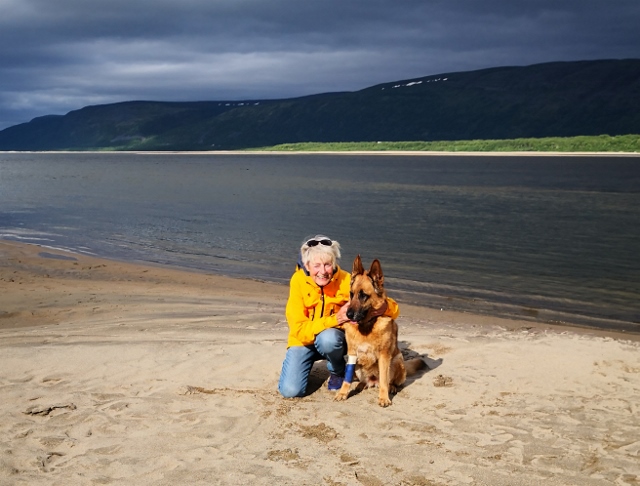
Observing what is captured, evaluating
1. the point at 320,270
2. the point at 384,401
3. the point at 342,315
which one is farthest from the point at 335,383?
the point at 320,270

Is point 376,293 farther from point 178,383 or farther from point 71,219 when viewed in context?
point 71,219

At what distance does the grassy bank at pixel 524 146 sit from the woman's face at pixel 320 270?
11354 cm

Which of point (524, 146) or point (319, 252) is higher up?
point (524, 146)

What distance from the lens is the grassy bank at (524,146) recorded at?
371 ft

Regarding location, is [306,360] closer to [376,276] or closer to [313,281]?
[313,281]

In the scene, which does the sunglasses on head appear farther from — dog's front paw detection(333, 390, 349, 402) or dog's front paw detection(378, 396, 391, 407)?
dog's front paw detection(378, 396, 391, 407)

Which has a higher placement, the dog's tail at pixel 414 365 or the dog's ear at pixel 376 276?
the dog's ear at pixel 376 276

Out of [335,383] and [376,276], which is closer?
[376,276]

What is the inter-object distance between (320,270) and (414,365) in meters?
1.65

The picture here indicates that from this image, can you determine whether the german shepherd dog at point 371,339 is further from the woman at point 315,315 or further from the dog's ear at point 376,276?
the woman at point 315,315

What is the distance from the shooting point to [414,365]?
7.06 meters

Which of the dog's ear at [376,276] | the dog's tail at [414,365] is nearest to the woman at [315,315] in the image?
the dog's ear at [376,276]

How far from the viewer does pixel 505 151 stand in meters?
125

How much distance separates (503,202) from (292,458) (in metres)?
31.3
